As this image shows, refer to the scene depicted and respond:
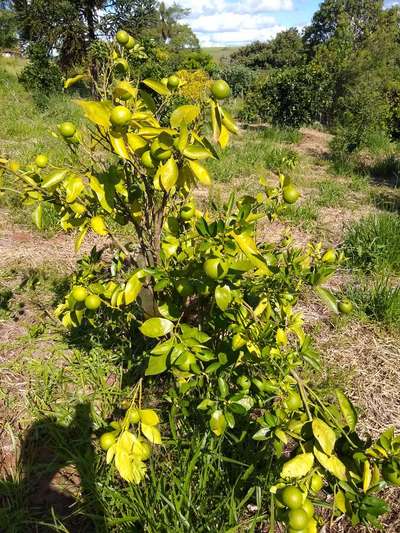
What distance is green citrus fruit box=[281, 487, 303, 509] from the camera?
2.48 ft

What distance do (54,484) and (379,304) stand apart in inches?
75.0

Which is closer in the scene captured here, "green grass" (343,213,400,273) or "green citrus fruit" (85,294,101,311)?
"green citrus fruit" (85,294,101,311)

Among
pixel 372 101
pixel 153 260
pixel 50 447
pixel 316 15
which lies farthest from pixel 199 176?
pixel 316 15

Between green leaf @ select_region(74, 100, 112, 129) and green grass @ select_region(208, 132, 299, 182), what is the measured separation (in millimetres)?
3801

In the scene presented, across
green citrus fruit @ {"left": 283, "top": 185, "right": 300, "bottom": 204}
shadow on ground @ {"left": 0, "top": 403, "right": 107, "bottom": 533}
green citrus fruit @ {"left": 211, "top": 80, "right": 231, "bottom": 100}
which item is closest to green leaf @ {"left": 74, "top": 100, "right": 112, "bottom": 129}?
green citrus fruit @ {"left": 211, "top": 80, "right": 231, "bottom": 100}

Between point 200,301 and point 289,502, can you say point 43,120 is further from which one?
point 289,502

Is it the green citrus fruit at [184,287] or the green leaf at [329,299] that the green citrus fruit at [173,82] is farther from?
the green leaf at [329,299]

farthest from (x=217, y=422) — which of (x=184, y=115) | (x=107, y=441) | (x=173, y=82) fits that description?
(x=173, y=82)

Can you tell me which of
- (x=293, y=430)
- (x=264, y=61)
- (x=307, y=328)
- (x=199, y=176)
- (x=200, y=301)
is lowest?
(x=307, y=328)

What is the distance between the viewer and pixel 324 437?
0.84 m

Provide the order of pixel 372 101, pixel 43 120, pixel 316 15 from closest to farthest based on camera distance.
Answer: pixel 372 101 < pixel 43 120 < pixel 316 15

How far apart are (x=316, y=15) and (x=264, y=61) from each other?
5.51 meters

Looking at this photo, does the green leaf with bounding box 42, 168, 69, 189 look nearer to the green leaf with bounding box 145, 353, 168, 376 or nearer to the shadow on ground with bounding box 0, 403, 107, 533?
the green leaf with bounding box 145, 353, 168, 376

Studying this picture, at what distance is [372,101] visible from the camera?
638cm
